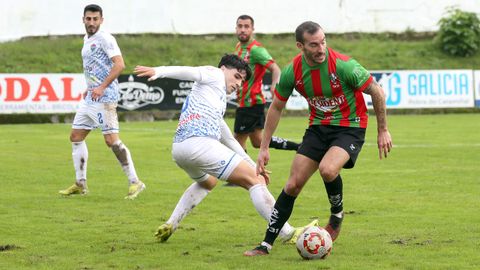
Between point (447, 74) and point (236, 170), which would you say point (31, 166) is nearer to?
point (236, 170)

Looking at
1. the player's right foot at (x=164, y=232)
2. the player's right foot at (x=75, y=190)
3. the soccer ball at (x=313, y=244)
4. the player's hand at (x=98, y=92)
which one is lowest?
the player's right foot at (x=75, y=190)

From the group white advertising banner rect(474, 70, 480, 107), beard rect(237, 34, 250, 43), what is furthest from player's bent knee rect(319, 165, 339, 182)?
white advertising banner rect(474, 70, 480, 107)

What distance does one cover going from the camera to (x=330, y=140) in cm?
883

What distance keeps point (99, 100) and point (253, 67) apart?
8.95 feet

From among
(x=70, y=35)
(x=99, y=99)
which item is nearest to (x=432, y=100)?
(x=70, y=35)

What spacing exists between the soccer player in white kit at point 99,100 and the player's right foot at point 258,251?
4.54 meters

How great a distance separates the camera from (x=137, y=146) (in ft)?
69.7

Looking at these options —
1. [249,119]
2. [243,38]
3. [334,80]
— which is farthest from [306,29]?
[249,119]

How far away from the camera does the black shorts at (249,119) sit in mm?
15000

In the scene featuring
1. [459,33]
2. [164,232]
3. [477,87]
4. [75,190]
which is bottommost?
[477,87]

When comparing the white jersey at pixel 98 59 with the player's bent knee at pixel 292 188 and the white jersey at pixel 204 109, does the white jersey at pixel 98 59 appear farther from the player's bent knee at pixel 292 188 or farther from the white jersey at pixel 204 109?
A: the player's bent knee at pixel 292 188

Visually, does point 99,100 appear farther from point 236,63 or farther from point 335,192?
point 335,192

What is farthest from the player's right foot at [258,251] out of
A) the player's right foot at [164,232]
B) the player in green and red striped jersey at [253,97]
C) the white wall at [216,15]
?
the white wall at [216,15]

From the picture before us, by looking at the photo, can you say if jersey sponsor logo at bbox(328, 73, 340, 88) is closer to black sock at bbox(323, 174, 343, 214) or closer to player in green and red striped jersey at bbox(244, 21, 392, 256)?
player in green and red striped jersey at bbox(244, 21, 392, 256)
